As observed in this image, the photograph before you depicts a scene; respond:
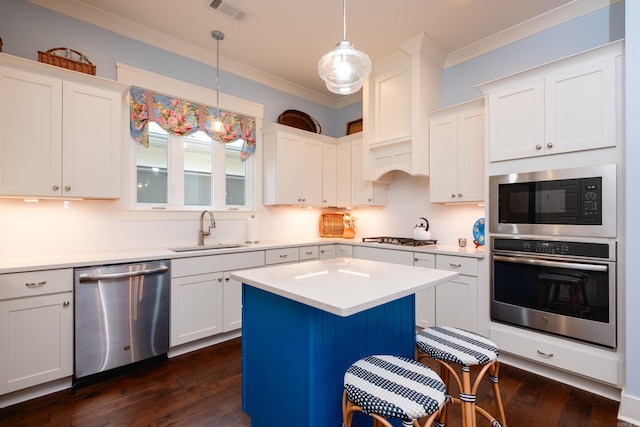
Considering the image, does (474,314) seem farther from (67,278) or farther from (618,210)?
(67,278)

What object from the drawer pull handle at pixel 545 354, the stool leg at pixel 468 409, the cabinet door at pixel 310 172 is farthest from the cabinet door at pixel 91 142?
the drawer pull handle at pixel 545 354

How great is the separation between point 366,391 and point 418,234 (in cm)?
259

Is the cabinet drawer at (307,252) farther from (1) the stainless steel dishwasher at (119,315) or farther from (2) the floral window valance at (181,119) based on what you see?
(1) the stainless steel dishwasher at (119,315)

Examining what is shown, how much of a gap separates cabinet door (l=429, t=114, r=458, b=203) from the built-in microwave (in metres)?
0.50

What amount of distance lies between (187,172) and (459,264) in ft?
9.60

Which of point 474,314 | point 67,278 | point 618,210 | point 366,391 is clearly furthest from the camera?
point 474,314

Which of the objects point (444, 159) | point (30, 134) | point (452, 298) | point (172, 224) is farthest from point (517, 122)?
point (30, 134)

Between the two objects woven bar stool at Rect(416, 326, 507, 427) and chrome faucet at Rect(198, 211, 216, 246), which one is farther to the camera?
chrome faucet at Rect(198, 211, 216, 246)

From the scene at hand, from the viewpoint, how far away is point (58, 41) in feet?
8.51

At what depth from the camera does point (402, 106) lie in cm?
344

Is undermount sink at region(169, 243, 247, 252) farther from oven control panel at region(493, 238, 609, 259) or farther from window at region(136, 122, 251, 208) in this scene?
oven control panel at region(493, 238, 609, 259)

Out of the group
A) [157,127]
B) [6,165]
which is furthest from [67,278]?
[157,127]

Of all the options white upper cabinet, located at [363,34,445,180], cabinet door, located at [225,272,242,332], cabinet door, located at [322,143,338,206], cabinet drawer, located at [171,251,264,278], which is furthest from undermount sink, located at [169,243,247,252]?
white upper cabinet, located at [363,34,445,180]

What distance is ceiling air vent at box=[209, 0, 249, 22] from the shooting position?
8.53ft
